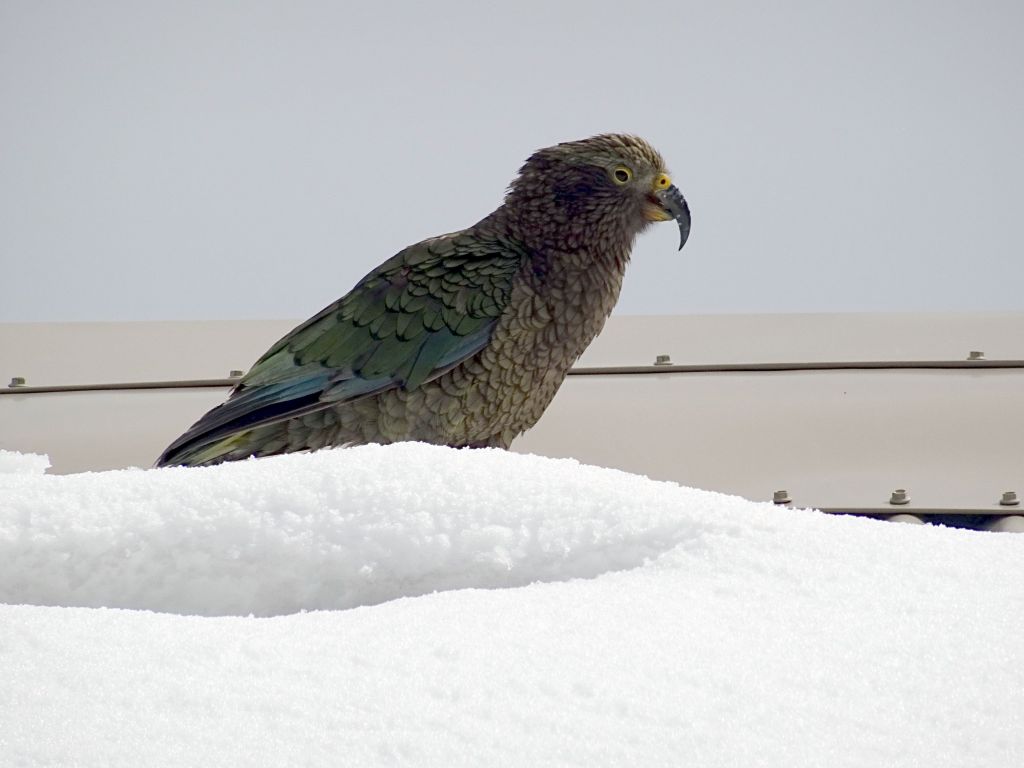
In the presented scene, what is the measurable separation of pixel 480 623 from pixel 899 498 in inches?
102

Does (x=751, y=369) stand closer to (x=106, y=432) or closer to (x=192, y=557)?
(x=106, y=432)

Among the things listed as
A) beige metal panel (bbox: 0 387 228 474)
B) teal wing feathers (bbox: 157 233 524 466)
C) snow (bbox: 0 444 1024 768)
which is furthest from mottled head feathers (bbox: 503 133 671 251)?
snow (bbox: 0 444 1024 768)

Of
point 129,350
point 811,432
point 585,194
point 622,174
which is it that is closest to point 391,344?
point 585,194

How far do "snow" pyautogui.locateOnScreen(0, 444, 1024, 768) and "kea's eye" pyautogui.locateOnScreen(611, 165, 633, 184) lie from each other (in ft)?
5.78

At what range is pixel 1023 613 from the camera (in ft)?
3.76

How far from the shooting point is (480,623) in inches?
41.7

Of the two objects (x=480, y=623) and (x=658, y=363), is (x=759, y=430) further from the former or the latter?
(x=480, y=623)

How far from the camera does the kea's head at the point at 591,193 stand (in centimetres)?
313

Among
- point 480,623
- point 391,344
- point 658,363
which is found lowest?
point 480,623

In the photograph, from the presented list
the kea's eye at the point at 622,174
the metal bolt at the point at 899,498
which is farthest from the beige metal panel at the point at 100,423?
the metal bolt at the point at 899,498

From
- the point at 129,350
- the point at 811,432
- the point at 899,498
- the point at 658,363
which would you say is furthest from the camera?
the point at 129,350

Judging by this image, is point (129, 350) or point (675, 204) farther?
point (129, 350)

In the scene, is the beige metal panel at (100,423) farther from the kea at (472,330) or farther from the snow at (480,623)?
the snow at (480,623)

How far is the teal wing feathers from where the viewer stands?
3.02 metres
